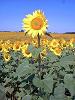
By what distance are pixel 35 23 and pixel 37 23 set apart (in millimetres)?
23

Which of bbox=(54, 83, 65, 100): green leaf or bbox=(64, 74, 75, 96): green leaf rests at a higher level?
bbox=(64, 74, 75, 96): green leaf

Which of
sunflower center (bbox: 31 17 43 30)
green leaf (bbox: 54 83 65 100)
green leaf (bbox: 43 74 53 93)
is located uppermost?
A: sunflower center (bbox: 31 17 43 30)

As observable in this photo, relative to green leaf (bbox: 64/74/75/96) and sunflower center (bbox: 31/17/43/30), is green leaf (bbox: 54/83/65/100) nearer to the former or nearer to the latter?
green leaf (bbox: 64/74/75/96)

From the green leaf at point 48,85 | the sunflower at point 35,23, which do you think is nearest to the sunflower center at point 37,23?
the sunflower at point 35,23

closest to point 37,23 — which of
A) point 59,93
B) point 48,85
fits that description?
point 48,85

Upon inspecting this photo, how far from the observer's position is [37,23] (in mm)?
2918

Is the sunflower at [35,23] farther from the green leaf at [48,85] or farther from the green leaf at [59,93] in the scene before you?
the green leaf at [59,93]

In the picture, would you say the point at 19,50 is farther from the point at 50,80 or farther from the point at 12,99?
the point at 50,80

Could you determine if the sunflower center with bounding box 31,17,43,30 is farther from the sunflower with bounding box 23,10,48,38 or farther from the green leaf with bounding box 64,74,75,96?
the green leaf with bounding box 64,74,75,96

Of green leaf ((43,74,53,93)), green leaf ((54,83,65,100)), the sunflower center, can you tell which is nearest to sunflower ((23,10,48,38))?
the sunflower center

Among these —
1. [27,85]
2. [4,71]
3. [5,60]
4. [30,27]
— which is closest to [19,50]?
[5,60]

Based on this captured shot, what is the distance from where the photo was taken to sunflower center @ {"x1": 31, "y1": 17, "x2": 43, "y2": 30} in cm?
286

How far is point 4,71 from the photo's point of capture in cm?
552

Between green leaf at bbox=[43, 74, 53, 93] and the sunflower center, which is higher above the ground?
the sunflower center
